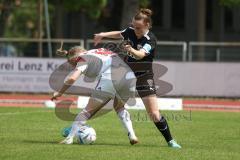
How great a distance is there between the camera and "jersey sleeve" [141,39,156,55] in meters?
11.7

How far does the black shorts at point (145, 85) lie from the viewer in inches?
474

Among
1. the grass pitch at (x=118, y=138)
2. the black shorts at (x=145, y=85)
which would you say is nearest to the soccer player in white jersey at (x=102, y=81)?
the black shorts at (x=145, y=85)

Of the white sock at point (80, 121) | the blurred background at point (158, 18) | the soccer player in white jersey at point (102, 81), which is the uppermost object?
the soccer player in white jersey at point (102, 81)

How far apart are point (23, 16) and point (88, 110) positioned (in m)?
58.5

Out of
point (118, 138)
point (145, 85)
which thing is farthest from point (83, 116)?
point (118, 138)

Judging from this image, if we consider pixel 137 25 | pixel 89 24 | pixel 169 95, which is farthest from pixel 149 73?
pixel 89 24

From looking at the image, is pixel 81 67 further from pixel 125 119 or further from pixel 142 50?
pixel 125 119

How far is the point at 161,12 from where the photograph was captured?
47.8 meters

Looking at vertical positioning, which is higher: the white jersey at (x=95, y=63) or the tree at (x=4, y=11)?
the white jersey at (x=95, y=63)

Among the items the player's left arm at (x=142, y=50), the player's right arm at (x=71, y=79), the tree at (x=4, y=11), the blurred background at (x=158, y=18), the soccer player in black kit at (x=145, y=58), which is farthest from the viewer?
the tree at (x=4, y=11)

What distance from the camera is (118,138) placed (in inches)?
541

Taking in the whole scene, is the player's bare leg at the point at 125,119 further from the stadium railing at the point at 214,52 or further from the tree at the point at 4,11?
the tree at the point at 4,11

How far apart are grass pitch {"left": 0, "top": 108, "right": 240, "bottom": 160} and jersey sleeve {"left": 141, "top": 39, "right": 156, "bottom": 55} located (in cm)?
153

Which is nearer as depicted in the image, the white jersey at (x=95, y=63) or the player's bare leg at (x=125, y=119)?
the white jersey at (x=95, y=63)
